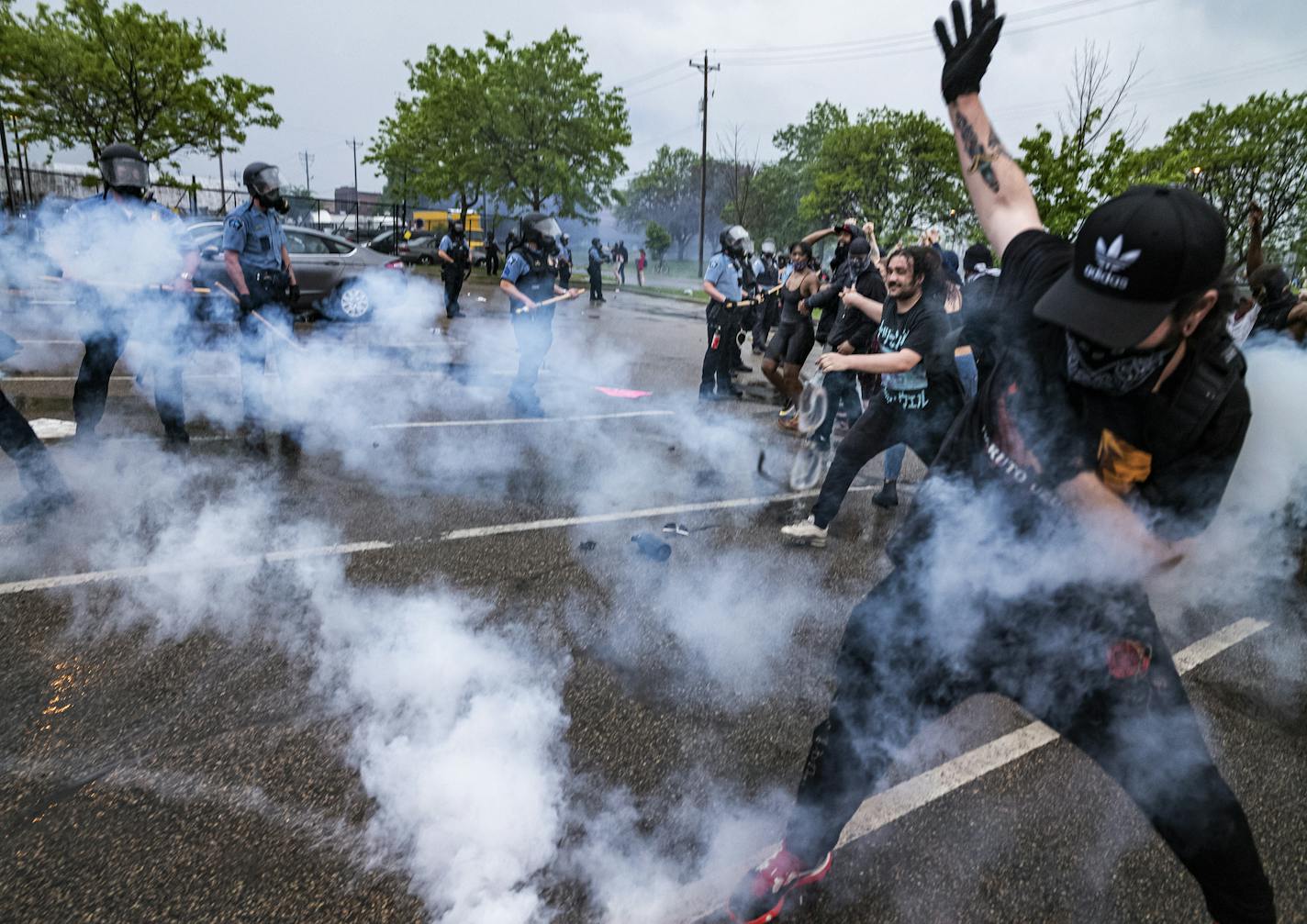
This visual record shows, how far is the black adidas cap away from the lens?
123 cm

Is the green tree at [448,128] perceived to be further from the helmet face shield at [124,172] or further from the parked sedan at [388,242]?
the helmet face shield at [124,172]

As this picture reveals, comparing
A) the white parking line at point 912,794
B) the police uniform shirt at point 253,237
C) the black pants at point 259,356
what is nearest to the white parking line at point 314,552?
the black pants at point 259,356

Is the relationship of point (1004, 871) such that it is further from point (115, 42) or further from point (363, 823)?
point (115, 42)

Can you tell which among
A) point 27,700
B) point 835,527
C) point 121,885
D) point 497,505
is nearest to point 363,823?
point 121,885

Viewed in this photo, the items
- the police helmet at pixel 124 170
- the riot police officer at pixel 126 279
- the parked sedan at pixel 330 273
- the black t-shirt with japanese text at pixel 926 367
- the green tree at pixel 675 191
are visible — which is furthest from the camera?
the green tree at pixel 675 191

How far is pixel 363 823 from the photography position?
210 centimetres

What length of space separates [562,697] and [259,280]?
4.36m

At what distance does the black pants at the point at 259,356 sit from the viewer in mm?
5504

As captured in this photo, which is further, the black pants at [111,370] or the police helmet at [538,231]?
the police helmet at [538,231]

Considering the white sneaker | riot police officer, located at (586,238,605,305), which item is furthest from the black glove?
riot police officer, located at (586,238,605,305)

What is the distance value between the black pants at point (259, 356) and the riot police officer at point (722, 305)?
4.10 metres

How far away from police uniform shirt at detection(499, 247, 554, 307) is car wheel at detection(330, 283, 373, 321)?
6498mm

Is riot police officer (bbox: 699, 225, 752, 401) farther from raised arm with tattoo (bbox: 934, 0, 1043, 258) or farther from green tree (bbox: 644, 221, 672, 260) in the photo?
green tree (bbox: 644, 221, 672, 260)

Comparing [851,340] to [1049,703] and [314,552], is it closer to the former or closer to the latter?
[314,552]
